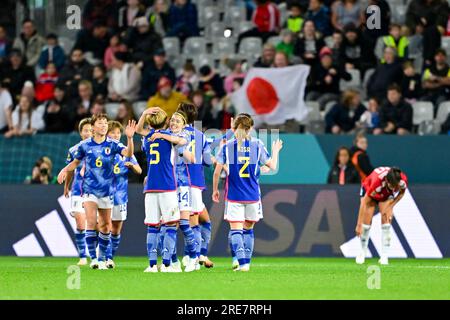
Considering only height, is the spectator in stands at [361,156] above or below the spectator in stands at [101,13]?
below

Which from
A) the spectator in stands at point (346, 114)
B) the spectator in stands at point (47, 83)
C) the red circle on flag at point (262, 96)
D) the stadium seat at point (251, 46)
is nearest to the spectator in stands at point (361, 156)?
the spectator in stands at point (346, 114)

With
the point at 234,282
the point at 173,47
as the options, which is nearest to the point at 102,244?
the point at 234,282

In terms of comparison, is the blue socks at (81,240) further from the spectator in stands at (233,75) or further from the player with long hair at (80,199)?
the spectator in stands at (233,75)

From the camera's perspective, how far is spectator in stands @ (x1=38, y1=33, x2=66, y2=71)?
1050 inches

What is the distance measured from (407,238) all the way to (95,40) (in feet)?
29.2

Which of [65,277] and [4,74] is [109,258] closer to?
[65,277]

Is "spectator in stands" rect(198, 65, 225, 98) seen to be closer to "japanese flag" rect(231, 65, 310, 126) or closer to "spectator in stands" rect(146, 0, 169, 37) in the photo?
"japanese flag" rect(231, 65, 310, 126)

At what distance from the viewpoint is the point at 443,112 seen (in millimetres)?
23844

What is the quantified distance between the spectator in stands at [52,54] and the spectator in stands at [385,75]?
6.48 m

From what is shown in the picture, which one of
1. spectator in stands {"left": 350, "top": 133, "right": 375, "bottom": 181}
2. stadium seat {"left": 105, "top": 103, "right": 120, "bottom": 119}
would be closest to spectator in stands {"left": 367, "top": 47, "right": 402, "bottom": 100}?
spectator in stands {"left": 350, "top": 133, "right": 375, "bottom": 181}

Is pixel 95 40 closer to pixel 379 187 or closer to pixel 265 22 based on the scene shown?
pixel 265 22

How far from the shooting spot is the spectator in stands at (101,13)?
27656mm

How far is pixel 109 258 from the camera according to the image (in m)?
18.1

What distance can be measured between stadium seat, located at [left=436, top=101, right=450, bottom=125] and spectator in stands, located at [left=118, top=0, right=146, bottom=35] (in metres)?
7.08
